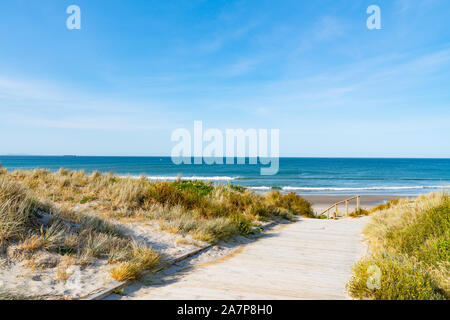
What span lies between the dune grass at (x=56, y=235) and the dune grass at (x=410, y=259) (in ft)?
11.8

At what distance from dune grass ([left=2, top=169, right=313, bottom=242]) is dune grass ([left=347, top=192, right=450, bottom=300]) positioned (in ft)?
12.3

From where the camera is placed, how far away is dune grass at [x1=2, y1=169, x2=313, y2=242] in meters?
8.10

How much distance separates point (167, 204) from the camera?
9867mm

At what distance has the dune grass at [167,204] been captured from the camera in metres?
8.10

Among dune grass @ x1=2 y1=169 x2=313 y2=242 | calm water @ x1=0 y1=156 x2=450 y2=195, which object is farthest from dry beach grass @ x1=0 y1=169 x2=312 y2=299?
calm water @ x1=0 y1=156 x2=450 y2=195

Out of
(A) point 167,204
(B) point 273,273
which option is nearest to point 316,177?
(A) point 167,204

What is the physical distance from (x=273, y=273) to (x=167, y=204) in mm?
5406

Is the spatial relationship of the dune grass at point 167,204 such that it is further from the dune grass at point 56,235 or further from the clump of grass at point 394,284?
the clump of grass at point 394,284

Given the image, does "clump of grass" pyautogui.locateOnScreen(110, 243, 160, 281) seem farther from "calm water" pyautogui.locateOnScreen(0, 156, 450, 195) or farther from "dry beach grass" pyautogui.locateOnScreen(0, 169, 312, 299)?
"calm water" pyautogui.locateOnScreen(0, 156, 450, 195)

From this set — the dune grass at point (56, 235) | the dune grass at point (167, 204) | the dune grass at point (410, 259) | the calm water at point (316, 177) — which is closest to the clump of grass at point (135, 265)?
the dune grass at point (56, 235)
